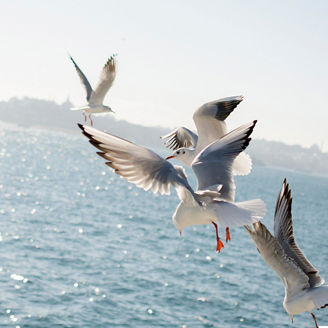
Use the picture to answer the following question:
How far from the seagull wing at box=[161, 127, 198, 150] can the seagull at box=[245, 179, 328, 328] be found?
10.7 feet

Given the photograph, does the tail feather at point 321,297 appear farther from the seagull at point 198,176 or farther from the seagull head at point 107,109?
the seagull head at point 107,109

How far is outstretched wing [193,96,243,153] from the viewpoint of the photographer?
7141 mm

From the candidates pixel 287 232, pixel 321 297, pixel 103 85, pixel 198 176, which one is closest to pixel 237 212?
pixel 198 176

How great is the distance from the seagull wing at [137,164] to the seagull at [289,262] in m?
0.98

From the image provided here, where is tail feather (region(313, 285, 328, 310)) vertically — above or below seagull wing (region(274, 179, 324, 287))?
below

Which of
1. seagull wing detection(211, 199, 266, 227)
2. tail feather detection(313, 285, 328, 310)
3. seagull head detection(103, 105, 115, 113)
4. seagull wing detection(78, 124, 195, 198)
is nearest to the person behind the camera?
seagull wing detection(78, 124, 195, 198)

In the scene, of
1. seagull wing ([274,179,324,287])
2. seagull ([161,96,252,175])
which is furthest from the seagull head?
seagull wing ([274,179,324,287])

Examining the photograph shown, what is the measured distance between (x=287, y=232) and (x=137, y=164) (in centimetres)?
205

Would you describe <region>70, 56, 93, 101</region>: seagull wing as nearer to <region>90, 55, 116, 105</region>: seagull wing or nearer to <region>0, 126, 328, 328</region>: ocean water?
<region>90, 55, 116, 105</region>: seagull wing

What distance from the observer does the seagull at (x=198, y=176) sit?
4.53 meters

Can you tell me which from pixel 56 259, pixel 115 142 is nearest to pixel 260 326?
pixel 56 259

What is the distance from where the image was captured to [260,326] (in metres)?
37.1

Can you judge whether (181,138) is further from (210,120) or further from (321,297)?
(321,297)

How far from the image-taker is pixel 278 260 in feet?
18.7
